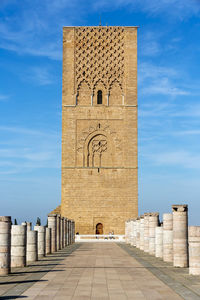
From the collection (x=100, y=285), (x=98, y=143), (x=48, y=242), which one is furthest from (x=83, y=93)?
(x=100, y=285)

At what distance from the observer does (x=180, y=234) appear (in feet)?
44.0

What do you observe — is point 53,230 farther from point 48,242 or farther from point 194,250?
point 194,250

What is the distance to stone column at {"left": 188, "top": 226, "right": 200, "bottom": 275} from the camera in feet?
35.7

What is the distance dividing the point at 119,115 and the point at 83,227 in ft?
30.3

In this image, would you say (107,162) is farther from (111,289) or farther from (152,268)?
(111,289)

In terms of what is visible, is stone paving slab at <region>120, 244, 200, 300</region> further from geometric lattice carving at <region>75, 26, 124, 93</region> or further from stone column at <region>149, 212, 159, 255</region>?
geometric lattice carving at <region>75, 26, 124, 93</region>

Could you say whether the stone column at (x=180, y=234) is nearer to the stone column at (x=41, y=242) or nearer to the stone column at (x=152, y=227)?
the stone column at (x=152, y=227)

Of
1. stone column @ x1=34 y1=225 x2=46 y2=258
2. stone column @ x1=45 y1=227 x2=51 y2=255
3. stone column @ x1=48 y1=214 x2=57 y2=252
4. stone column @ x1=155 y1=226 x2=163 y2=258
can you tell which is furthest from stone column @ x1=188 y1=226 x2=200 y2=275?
stone column @ x1=48 y1=214 x2=57 y2=252

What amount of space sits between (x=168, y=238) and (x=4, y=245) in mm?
5642

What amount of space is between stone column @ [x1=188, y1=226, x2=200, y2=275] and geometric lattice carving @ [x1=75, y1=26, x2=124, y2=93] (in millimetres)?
28199

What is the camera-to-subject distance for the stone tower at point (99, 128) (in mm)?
36562

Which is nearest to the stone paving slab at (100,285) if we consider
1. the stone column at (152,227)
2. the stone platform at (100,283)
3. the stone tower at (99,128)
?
the stone platform at (100,283)

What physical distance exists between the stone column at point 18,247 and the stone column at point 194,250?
458 centimetres

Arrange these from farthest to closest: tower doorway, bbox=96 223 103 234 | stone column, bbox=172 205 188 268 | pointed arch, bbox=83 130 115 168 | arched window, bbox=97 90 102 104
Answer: arched window, bbox=97 90 102 104 < pointed arch, bbox=83 130 115 168 < tower doorway, bbox=96 223 103 234 < stone column, bbox=172 205 188 268
